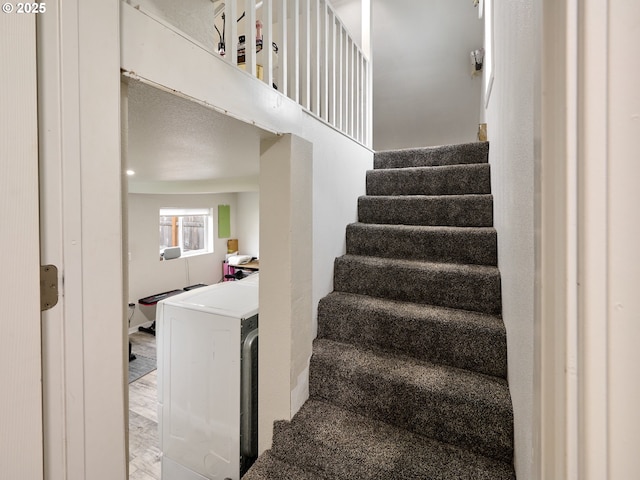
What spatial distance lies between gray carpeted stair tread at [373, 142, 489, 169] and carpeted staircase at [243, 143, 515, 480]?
0.81 feet

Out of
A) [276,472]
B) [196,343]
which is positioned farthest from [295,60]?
[276,472]

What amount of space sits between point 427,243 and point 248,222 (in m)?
4.84

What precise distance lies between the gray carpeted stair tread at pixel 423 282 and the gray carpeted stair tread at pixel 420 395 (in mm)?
348

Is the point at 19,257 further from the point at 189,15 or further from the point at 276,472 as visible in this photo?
the point at 276,472

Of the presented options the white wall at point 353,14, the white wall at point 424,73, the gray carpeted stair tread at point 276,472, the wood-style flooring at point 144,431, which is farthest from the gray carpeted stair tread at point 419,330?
the white wall at point 353,14

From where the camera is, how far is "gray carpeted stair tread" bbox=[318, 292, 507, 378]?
1292 mm

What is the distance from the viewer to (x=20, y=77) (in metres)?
0.48

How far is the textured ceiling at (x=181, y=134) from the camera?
91 centimetres

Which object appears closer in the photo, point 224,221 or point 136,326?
point 136,326

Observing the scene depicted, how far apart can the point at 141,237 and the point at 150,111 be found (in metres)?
4.16

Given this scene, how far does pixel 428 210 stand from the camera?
200cm

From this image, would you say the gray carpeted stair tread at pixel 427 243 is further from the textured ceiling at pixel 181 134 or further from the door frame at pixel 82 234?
the door frame at pixel 82 234
